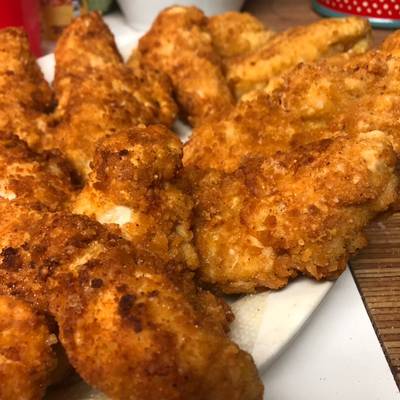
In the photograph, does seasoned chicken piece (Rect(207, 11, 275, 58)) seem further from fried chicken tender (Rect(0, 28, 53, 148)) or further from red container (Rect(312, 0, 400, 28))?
red container (Rect(312, 0, 400, 28))

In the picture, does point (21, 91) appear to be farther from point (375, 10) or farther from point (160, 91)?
point (375, 10)

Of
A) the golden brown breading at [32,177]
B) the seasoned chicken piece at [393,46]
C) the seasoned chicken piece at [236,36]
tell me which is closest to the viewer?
the golden brown breading at [32,177]

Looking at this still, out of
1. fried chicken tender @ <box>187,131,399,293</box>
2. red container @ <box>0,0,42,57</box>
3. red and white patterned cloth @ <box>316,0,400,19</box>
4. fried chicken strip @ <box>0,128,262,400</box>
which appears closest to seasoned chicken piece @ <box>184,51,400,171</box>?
fried chicken tender @ <box>187,131,399,293</box>

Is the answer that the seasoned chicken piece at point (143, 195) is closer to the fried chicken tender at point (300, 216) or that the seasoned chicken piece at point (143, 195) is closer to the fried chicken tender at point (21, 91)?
the fried chicken tender at point (300, 216)

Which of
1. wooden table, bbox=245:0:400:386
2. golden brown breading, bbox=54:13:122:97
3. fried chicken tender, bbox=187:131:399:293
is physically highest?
golden brown breading, bbox=54:13:122:97

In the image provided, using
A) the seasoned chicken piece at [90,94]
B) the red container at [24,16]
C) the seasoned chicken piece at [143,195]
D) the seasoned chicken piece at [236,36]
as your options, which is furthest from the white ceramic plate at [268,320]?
the red container at [24,16]

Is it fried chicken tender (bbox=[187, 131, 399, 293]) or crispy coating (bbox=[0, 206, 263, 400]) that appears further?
fried chicken tender (bbox=[187, 131, 399, 293])

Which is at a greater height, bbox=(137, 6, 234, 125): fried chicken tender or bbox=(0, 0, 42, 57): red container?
bbox=(0, 0, 42, 57): red container

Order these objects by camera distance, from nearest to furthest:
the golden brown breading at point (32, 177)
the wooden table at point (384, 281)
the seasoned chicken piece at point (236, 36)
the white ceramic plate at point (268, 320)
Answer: the white ceramic plate at point (268, 320)
the wooden table at point (384, 281)
the golden brown breading at point (32, 177)
the seasoned chicken piece at point (236, 36)

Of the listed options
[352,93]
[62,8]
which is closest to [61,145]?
[352,93]
